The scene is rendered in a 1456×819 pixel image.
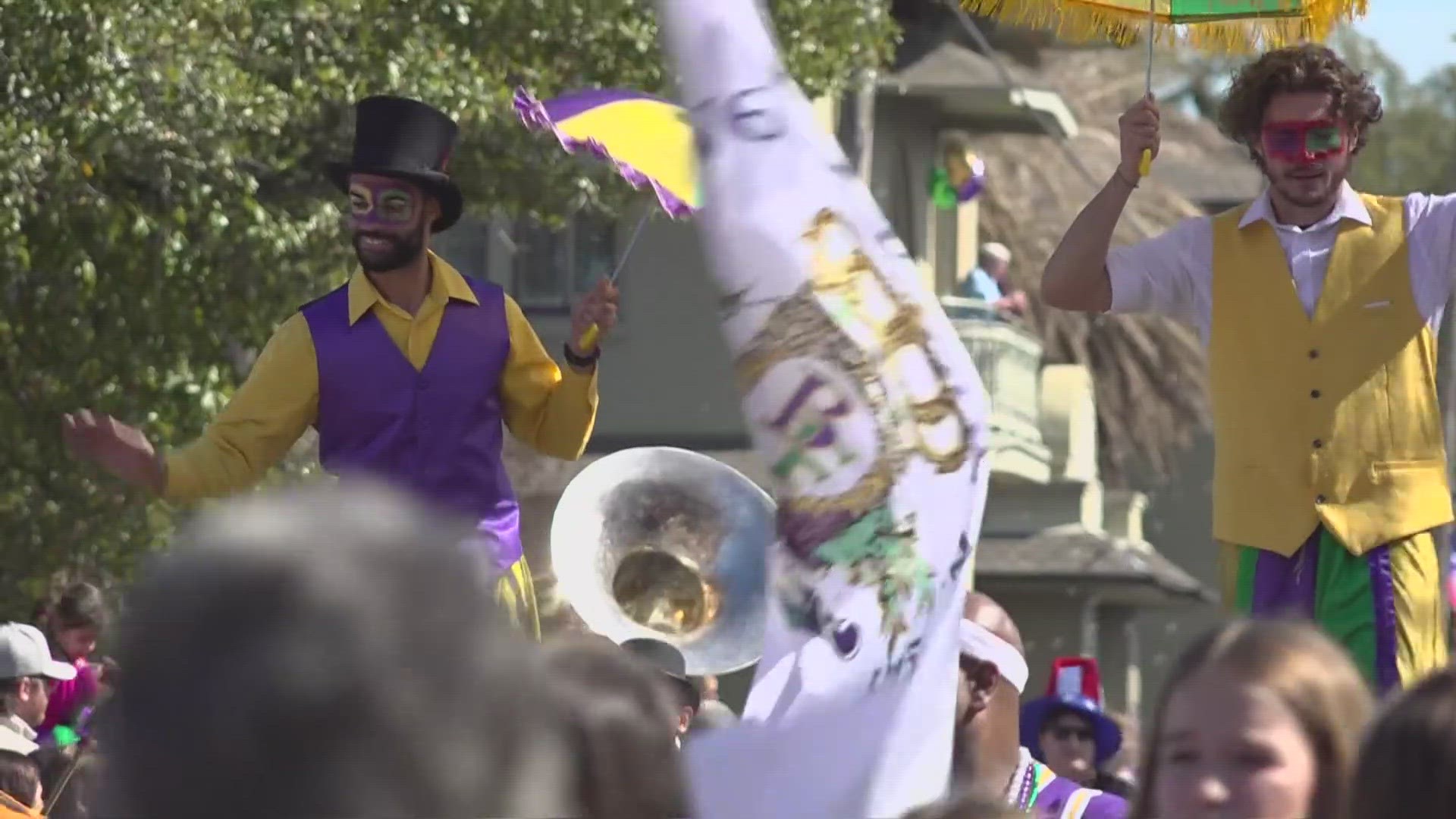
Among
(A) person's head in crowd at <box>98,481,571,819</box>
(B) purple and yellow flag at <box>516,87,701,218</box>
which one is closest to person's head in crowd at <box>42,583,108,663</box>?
(B) purple and yellow flag at <box>516,87,701,218</box>

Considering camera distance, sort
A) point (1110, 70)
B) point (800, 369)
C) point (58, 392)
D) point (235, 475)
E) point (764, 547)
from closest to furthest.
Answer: point (800, 369), point (235, 475), point (764, 547), point (58, 392), point (1110, 70)

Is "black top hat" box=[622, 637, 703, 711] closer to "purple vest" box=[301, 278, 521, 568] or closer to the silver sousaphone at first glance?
"purple vest" box=[301, 278, 521, 568]

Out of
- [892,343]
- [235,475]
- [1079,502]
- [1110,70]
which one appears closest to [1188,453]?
[1110,70]

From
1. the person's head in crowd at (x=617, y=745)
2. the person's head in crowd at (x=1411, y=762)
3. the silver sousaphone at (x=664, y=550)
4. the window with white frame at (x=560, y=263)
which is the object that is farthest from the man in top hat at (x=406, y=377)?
the window with white frame at (x=560, y=263)

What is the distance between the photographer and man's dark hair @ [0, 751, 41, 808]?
6402 mm

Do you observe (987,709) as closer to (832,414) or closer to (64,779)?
(832,414)

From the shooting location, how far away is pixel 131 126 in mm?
10930

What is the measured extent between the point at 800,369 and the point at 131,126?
856 cm

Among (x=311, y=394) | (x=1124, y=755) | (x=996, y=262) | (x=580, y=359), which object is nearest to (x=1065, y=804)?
(x=580, y=359)

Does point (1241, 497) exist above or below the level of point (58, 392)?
above

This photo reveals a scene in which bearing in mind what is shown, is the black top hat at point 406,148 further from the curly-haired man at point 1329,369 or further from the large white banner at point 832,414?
the large white banner at point 832,414

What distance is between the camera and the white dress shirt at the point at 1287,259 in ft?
15.9

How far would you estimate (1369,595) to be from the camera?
484 cm

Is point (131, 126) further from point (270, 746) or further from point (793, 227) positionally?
point (270, 746)
